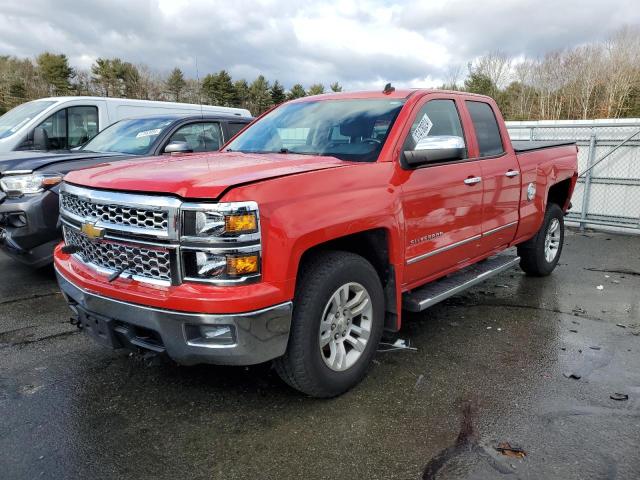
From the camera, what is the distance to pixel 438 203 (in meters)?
3.60

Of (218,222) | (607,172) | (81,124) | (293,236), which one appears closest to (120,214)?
(218,222)

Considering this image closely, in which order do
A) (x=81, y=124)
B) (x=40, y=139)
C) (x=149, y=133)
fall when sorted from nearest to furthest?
(x=149, y=133), (x=40, y=139), (x=81, y=124)

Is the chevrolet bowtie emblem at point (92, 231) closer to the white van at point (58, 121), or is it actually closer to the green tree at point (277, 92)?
the white van at point (58, 121)

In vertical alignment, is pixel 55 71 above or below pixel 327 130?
above

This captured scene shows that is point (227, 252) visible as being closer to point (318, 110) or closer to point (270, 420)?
point (270, 420)

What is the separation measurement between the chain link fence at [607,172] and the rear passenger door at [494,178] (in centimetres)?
513

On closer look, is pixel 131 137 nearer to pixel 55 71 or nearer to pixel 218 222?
pixel 218 222

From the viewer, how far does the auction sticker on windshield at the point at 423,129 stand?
141 inches

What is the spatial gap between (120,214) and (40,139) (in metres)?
5.60

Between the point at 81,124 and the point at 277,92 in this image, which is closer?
the point at 81,124

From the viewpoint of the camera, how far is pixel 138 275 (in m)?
2.66

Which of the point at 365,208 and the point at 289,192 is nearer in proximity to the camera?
the point at 289,192

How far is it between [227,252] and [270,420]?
1100 millimetres

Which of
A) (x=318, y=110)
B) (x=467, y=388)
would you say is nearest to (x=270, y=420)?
(x=467, y=388)
